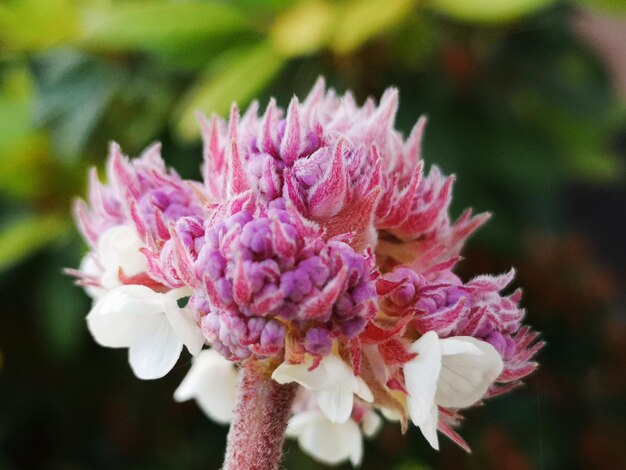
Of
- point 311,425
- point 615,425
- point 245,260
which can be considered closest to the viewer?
point 245,260

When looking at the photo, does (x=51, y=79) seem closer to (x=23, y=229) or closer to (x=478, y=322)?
(x=23, y=229)

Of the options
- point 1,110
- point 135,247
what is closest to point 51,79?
point 1,110

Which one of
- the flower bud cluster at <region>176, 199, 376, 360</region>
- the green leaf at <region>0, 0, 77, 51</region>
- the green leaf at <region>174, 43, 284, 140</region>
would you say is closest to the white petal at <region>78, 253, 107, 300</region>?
the flower bud cluster at <region>176, 199, 376, 360</region>

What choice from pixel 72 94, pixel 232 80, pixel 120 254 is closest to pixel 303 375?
pixel 120 254

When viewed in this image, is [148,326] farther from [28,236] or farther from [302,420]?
[28,236]

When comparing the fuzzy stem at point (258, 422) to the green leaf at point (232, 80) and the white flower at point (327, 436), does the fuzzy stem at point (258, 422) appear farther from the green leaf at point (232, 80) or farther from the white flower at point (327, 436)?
the green leaf at point (232, 80)

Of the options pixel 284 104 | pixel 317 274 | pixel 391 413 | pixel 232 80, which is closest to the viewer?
pixel 317 274

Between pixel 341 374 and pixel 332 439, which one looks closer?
pixel 341 374
